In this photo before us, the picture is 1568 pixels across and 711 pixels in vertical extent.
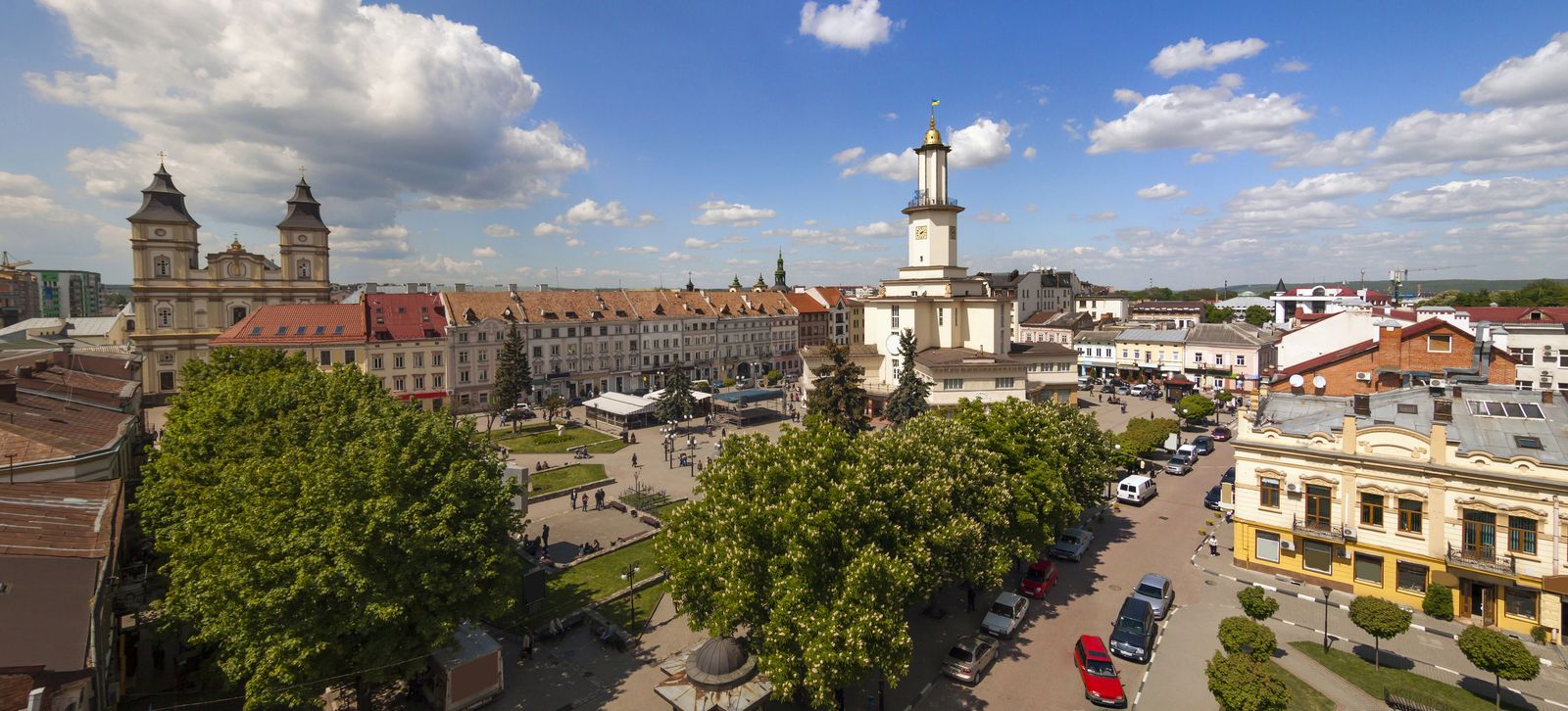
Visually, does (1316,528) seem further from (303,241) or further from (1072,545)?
(303,241)

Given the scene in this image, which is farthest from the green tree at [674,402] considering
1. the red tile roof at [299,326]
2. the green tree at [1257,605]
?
the green tree at [1257,605]

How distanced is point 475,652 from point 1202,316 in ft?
378

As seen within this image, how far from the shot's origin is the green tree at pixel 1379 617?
1959 centimetres

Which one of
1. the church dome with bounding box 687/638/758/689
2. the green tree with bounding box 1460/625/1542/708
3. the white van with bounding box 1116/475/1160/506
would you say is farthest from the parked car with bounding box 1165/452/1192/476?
the church dome with bounding box 687/638/758/689

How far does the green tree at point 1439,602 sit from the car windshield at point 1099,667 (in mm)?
11931

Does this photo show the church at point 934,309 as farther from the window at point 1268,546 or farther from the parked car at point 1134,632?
the parked car at point 1134,632

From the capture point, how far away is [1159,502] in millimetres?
37250

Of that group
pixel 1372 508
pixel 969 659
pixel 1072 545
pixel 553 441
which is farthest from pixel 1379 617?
pixel 553 441

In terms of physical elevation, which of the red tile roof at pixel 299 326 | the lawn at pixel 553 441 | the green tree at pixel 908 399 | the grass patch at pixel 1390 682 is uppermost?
the red tile roof at pixel 299 326

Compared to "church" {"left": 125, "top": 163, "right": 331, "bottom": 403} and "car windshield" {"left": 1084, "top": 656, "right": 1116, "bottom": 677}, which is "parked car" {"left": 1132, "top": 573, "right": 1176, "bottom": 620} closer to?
"car windshield" {"left": 1084, "top": 656, "right": 1116, "bottom": 677}

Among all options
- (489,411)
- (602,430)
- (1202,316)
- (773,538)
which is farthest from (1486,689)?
(1202,316)

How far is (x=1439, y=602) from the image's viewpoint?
72.5ft

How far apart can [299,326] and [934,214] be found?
191 ft

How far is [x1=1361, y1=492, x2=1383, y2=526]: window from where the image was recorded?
24734 millimetres
